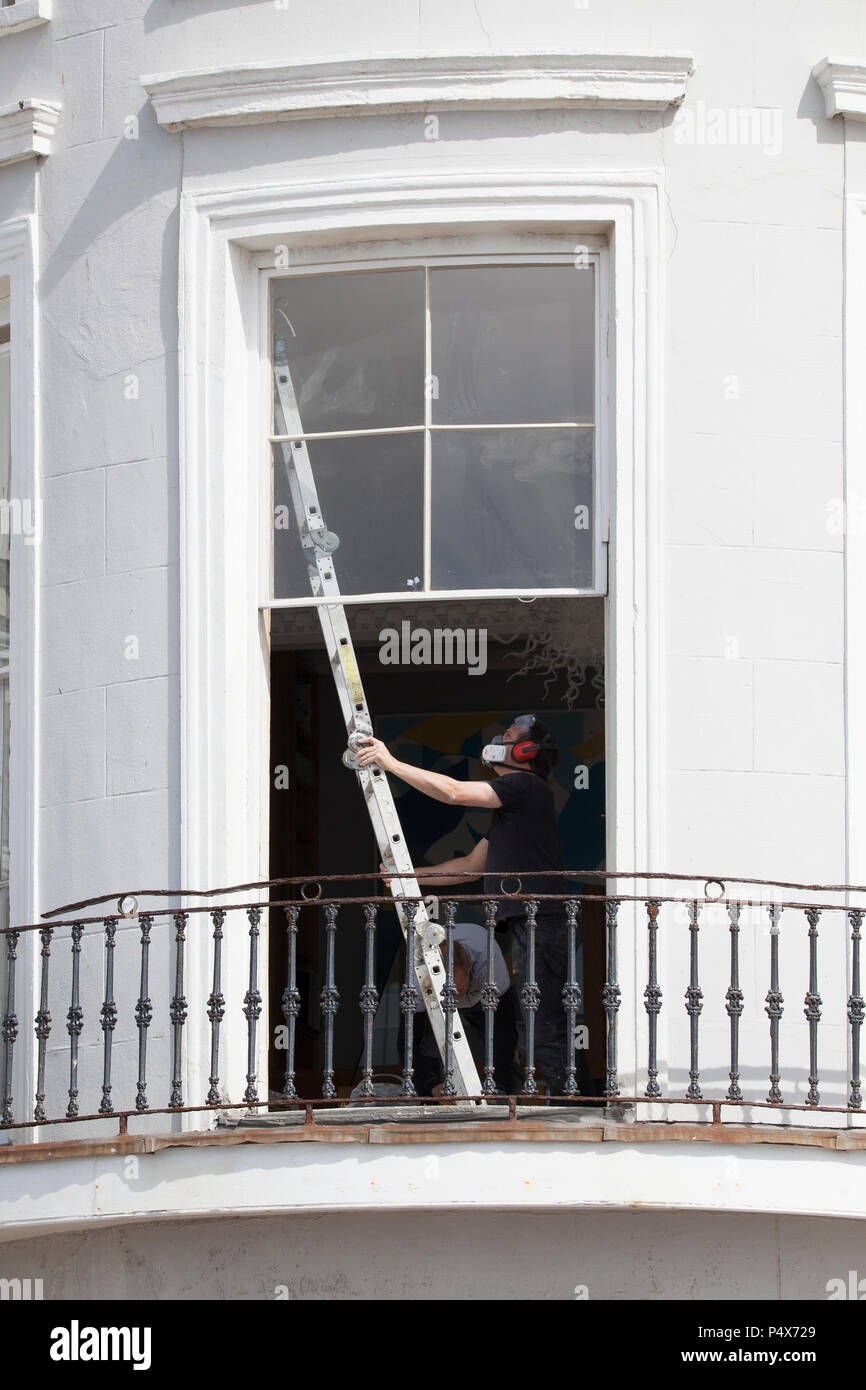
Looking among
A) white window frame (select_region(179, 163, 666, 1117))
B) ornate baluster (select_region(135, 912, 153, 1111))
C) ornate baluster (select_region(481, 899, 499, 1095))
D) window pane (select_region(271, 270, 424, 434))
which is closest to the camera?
ornate baluster (select_region(481, 899, 499, 1095))

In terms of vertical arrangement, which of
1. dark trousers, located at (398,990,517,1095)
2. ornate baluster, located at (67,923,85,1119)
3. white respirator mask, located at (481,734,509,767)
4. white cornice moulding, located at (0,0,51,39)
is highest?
white cornice moulding, located at (0,0,51,39)

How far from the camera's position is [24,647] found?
9828 millimetres

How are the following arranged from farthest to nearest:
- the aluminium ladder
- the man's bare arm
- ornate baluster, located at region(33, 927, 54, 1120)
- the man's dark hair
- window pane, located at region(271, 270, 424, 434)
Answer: the man's dark hair, window pane, located at region(271, 270, 424, 434), the aluminium ladder, the man's bare arm, ornate baluster, located at region(33, 927, 54, 1120)

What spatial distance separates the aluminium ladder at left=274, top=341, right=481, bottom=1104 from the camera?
30.7 ft

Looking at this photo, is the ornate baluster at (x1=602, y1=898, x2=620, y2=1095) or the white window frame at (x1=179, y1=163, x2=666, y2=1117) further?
the white window frame at (x1=179, y1=163, x2=666, y2=1117)

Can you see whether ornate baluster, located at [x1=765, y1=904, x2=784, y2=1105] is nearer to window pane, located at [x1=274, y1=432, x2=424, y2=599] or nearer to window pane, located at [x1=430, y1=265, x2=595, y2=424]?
window pane, located at [x1=274, y1=432, x2=424, y2=599]

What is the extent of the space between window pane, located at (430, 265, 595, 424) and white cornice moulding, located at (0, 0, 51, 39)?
2022mm

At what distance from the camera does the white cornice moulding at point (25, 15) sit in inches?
400

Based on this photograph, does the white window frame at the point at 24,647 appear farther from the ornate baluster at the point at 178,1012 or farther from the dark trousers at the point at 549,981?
the dark trousers at the point at 549,981

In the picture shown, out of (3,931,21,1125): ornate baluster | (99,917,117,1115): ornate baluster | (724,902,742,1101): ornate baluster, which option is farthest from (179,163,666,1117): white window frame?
(3,931,21,1125): ornate baluster

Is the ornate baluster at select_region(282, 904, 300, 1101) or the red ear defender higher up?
the red ear defender

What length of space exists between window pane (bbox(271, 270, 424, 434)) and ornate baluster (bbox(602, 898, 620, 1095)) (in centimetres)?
222

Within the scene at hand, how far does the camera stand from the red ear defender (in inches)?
384
